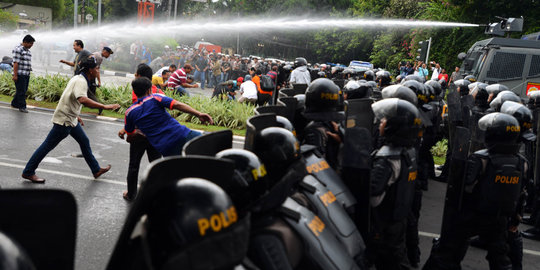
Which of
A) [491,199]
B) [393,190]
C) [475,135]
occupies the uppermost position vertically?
[393,190]

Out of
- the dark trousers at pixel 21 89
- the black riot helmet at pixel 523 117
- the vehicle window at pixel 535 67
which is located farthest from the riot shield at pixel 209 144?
the vehicle window at pixel 535 67

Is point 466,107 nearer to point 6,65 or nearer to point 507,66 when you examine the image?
point 507,66

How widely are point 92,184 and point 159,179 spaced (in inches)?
222

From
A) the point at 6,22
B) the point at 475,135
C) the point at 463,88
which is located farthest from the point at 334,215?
the point at 6,22

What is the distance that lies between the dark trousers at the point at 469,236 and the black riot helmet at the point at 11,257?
366cm

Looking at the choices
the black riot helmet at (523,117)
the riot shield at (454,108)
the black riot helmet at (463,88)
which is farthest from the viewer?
the black riot helmet at (463,88)

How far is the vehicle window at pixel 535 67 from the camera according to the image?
1433 cm

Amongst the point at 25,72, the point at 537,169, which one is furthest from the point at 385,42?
the point at 537,169

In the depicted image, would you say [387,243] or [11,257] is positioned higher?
[11,257]

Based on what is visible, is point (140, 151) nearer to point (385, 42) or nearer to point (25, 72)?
point (25, 72)

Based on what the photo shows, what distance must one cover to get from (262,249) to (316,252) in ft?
1.16

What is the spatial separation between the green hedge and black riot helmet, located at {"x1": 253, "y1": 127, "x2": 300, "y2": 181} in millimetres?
10114

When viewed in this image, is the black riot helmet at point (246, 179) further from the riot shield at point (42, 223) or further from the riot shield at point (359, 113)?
the riot shield at point (359, 113)

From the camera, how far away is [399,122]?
383 cm
